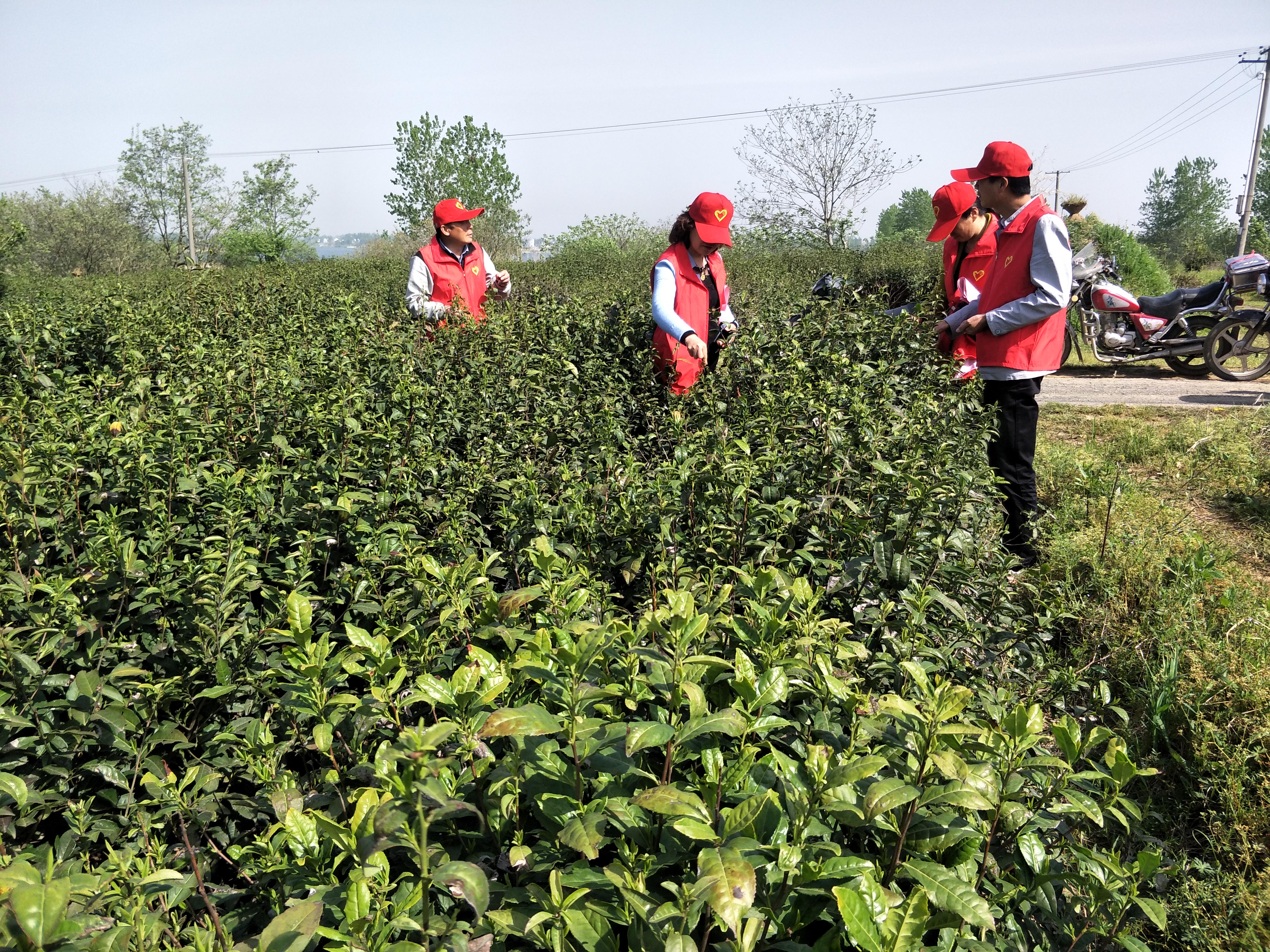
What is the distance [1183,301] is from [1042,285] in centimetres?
792

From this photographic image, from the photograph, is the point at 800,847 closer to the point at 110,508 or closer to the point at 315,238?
the point at 110,508

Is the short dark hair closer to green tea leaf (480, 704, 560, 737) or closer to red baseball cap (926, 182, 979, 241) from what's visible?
red baseball cap (926, 182, 979, 241)

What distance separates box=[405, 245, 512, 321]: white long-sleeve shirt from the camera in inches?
211

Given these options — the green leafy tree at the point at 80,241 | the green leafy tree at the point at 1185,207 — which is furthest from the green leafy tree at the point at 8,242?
the green leafy tree at the point at 1185,207

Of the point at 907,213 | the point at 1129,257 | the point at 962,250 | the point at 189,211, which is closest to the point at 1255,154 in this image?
the point at 1129,257

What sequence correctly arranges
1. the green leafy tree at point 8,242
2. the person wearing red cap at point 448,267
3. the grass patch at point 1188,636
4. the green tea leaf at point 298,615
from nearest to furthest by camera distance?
the green tea leaf at point 298,615 < the grass patch at point 1188,636 < the person wearing red cap at point 448,267 < the green leafy tree at point 8,242

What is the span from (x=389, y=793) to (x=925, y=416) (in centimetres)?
259

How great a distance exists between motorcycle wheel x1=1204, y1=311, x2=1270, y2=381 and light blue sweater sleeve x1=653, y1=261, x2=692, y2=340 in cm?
842

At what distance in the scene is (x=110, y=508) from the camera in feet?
9.11

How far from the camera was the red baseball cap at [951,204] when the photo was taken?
4.52 meters

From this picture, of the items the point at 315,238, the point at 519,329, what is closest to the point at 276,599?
the point at 519,329

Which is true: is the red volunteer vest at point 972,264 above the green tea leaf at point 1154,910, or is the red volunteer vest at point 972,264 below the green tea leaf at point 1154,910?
above

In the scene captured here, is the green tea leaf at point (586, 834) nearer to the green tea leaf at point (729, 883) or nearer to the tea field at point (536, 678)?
the tea field at point (536, 678)

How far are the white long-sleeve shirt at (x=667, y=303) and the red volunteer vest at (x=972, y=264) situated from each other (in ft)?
5.20
